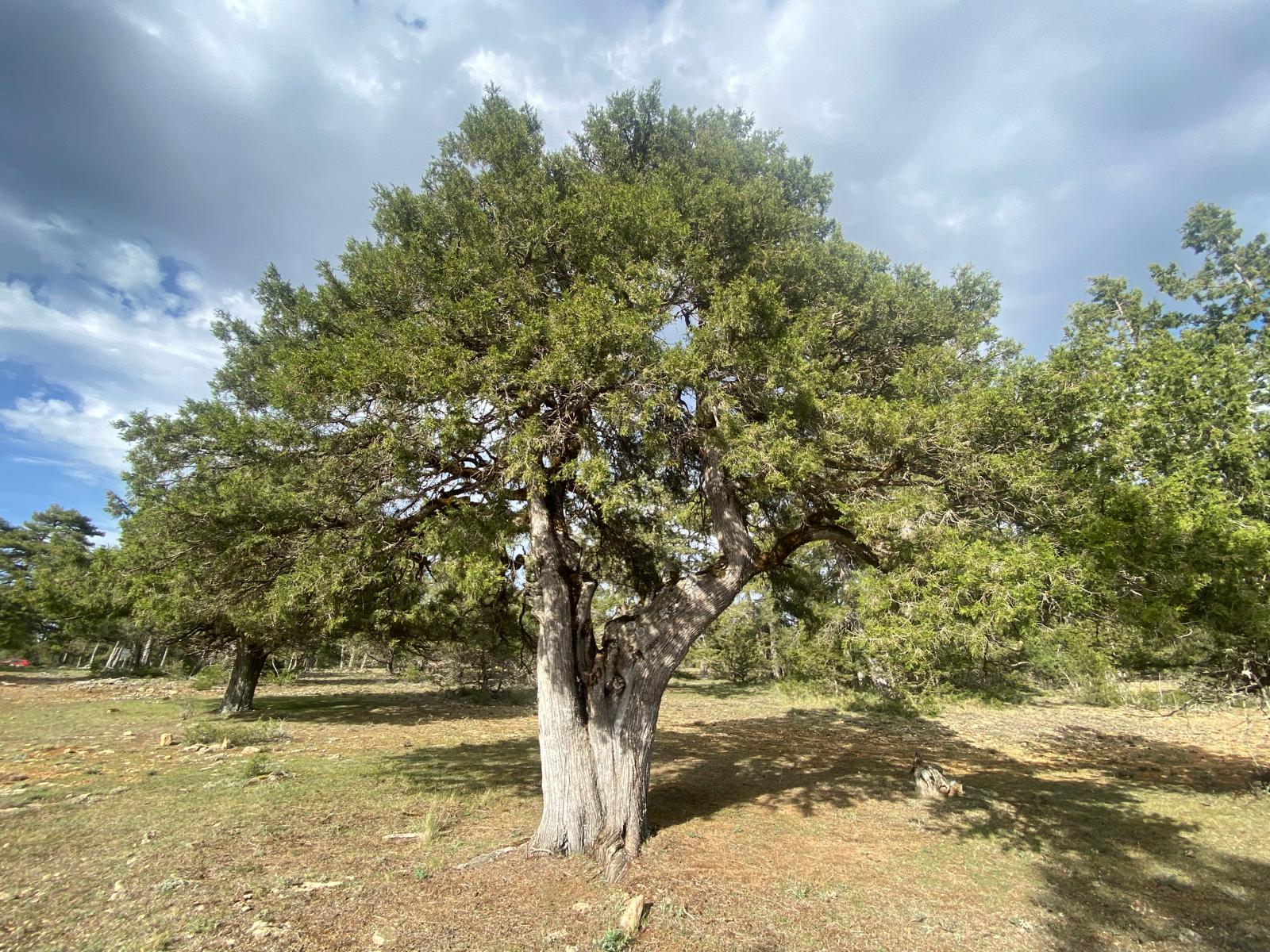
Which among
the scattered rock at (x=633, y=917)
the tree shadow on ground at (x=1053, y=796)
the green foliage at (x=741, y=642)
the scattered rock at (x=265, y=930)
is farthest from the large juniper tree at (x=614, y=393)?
the green foliage at (x=741, y=642)

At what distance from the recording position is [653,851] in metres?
6.45

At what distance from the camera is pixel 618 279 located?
6.66 m

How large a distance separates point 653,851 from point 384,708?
19.4m

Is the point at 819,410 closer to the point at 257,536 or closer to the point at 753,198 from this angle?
the point at 753,198

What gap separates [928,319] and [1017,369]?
1995 mm

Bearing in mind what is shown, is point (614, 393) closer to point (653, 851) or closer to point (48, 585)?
point (653, 851)

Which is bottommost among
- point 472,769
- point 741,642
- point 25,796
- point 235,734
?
point 472,769

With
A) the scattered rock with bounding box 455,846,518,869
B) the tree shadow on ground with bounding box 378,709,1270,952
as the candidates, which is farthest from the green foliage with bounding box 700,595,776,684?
the scattered rock with bounding box 455,846,518,869

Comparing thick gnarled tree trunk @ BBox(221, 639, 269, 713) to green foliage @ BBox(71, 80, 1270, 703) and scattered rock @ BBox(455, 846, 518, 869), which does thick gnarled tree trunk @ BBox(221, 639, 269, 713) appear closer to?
green foliage @ BBox(71, 80, 1270, 703)

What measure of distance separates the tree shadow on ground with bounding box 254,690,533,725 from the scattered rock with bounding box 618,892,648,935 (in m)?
15.3

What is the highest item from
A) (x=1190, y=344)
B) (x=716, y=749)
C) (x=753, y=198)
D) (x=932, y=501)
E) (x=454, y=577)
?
(x=753, y=198)

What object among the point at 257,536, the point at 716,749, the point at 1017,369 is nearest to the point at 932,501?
the point at 1017,369

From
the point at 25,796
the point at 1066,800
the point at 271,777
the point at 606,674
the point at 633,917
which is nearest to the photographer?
the point at 633,917

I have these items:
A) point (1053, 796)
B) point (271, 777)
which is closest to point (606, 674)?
point (271, 777)
